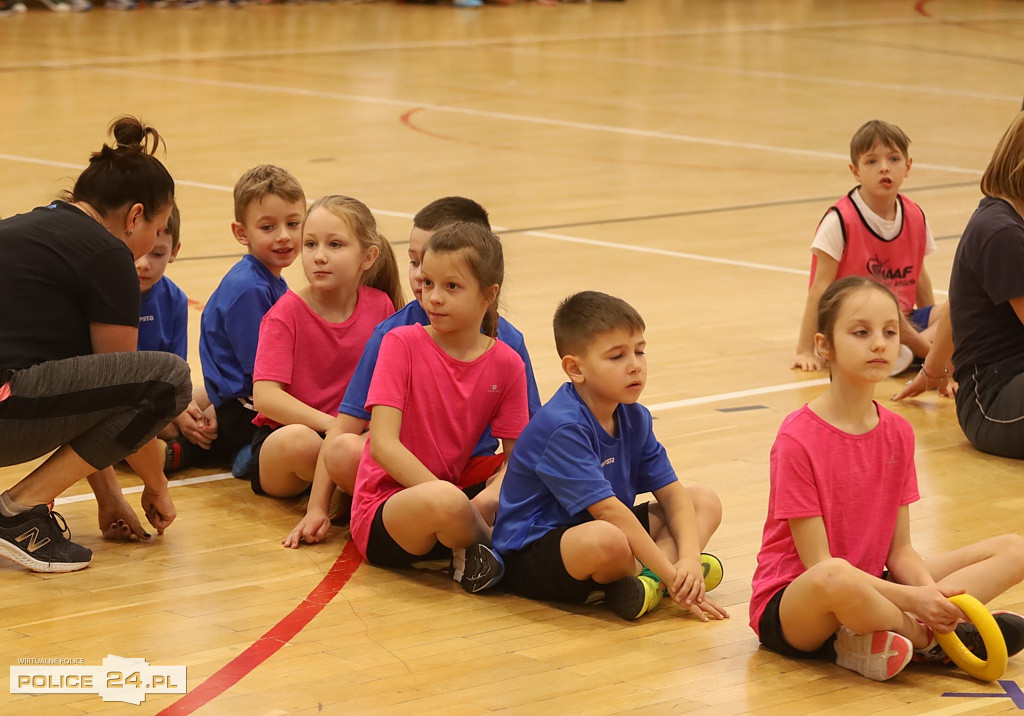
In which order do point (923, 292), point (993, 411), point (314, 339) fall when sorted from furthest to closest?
point (923, 292) → point (993, 411) → point (314, 339)

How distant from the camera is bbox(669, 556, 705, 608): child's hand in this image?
3.16 m

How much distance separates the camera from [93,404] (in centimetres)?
345

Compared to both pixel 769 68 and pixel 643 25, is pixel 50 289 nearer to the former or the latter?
pixel 769 68

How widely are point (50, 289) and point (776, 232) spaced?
495 centimetres

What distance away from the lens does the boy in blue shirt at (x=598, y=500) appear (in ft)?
10.4

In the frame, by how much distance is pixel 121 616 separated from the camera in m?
3.18

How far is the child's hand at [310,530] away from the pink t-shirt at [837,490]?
112 centimetres

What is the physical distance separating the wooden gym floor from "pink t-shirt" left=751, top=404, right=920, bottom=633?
202mm

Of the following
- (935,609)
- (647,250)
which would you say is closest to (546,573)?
(935,609)

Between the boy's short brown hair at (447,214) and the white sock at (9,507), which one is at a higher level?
the boy's short brown hair at (447,214)

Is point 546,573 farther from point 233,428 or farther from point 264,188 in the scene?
point 264,188

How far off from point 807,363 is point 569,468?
7.95ft

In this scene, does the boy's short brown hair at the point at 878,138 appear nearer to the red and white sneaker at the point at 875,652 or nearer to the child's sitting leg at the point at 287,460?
the child's sitting leg at the point at 287,460

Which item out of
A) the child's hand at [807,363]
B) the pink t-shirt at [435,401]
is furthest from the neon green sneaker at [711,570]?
the child's hand at [807,363]
